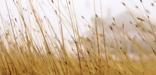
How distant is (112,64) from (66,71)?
0.93 ft

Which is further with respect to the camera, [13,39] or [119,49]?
[13,39]

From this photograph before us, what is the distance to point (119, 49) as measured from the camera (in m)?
2.76

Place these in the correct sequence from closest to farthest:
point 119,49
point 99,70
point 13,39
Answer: point 99,70
point 119,49
point 13,39

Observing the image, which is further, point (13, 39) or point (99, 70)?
point (13, 39)

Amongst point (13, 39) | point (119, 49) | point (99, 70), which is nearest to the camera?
→ point (99, 70)

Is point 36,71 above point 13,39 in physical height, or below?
below

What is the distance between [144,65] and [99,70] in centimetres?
35

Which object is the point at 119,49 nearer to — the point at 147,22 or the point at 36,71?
the point at 147,22

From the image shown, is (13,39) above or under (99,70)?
above

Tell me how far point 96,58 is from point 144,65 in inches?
12.5

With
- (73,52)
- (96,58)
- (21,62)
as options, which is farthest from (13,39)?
(96,58)

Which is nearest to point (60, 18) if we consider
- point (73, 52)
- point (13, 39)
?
point (73, 52)

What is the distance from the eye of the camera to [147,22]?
2695 millimetres

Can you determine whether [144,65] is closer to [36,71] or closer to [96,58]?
[96,58]
